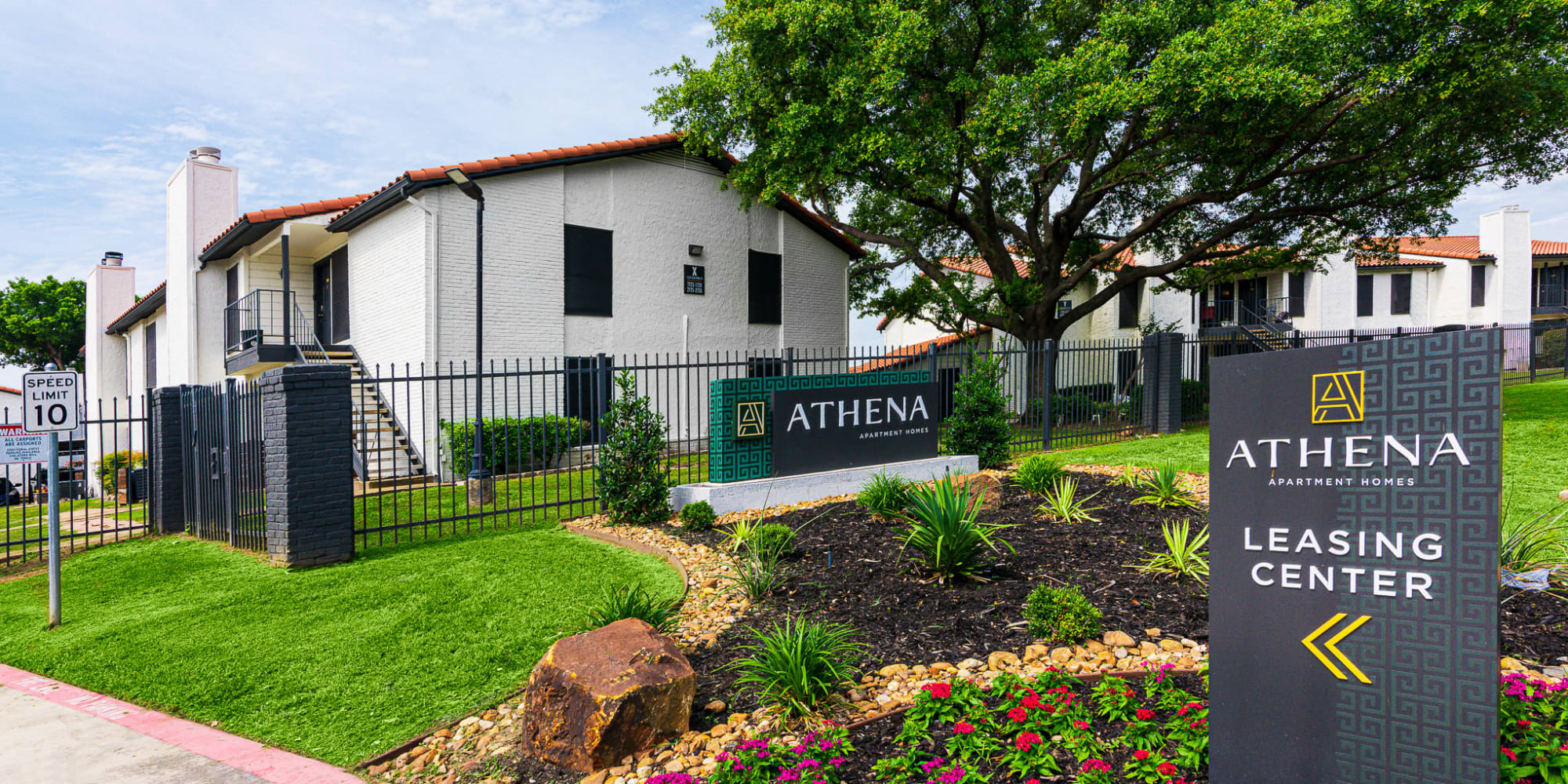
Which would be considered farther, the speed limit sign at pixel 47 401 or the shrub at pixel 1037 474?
the shrub at pixel 1037 474

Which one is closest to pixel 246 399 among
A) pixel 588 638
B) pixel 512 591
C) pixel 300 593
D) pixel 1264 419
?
pixel 300 593

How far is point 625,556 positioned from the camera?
7520 millimetres

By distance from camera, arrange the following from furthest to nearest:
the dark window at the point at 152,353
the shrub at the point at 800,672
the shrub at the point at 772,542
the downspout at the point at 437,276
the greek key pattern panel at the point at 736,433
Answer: the dark window at the point at 152,353 → the downspout at the point at 437,276 → the greek key pattern panel at the point at 736,433 → the shrub at the point at 772,542 → the shrub at the point at 800,672

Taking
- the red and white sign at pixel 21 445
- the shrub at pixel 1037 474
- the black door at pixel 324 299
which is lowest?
the shrub at pixel 1037 474

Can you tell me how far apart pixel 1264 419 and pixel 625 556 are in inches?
233

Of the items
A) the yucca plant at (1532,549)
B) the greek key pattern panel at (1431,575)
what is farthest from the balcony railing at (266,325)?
the yucca plant at (1532,549)

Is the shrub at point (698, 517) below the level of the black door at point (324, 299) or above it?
below

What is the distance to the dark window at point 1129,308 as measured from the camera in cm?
3225

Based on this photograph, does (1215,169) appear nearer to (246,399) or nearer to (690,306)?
(690,306)

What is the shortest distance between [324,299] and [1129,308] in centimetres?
2873

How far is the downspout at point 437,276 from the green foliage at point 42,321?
1638 inches

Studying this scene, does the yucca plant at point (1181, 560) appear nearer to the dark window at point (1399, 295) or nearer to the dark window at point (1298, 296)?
the dark window at point (1298, 296)

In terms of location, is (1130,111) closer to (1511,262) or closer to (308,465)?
(308,465)

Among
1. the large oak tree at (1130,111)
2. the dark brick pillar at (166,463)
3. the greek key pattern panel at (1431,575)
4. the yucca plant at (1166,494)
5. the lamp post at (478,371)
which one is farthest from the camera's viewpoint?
the large oak tree at (1130,111)
